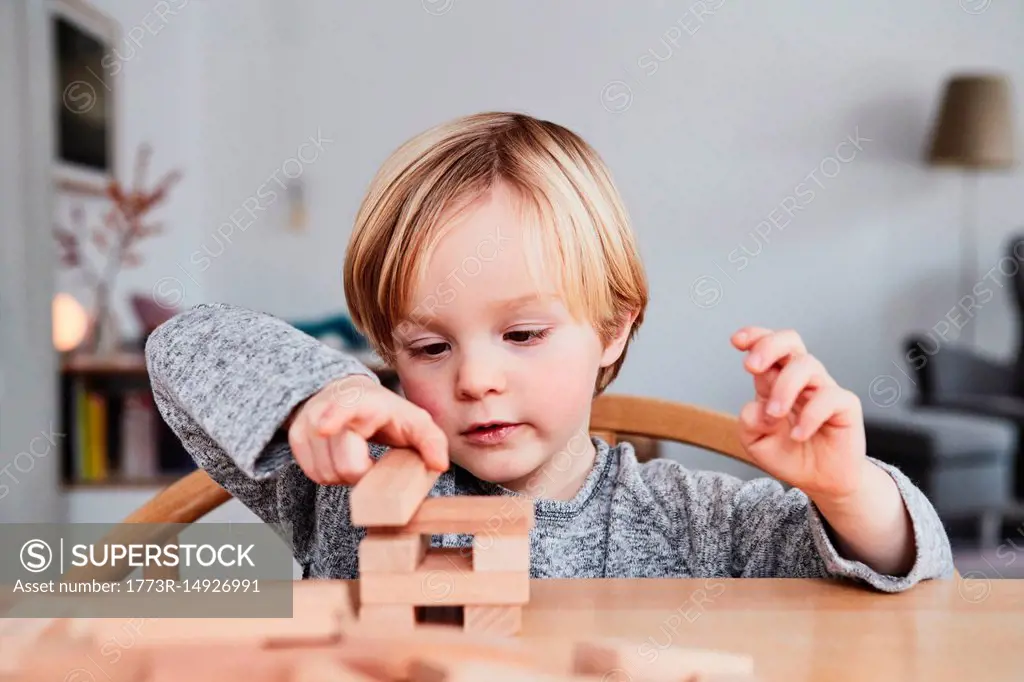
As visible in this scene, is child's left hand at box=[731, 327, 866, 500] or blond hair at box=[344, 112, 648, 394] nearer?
child's left hand at box=[731, 327, 866, 500]

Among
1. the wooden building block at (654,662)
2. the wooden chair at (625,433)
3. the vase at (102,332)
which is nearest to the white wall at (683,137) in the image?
the vase at (102,332)

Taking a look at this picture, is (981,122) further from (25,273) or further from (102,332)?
(25,273)

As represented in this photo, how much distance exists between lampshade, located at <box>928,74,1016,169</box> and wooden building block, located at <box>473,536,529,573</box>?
4001 mm

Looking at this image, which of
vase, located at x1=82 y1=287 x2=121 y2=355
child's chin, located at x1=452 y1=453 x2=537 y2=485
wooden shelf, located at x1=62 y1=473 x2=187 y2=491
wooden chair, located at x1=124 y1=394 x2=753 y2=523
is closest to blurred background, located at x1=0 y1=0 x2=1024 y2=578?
vase, located at x1=82 y1=287 x2=121 y2=355

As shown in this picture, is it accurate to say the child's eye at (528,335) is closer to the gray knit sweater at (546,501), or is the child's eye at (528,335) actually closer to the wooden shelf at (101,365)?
the gray knit sweater at (546,501)

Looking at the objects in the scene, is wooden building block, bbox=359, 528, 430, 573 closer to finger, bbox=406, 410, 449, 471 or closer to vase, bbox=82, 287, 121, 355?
finger, bbox=406, 410, 449, 471

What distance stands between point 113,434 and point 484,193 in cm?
287

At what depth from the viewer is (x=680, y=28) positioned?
171 inches

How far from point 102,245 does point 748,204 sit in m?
2.55

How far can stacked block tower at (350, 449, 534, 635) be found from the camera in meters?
0.51

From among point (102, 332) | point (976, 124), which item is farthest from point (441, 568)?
point (976, 124)

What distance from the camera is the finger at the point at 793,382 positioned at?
615mm

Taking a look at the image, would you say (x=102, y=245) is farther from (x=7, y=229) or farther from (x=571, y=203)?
(x=571, y=203)

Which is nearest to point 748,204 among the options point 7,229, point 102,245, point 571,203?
point 102,245
